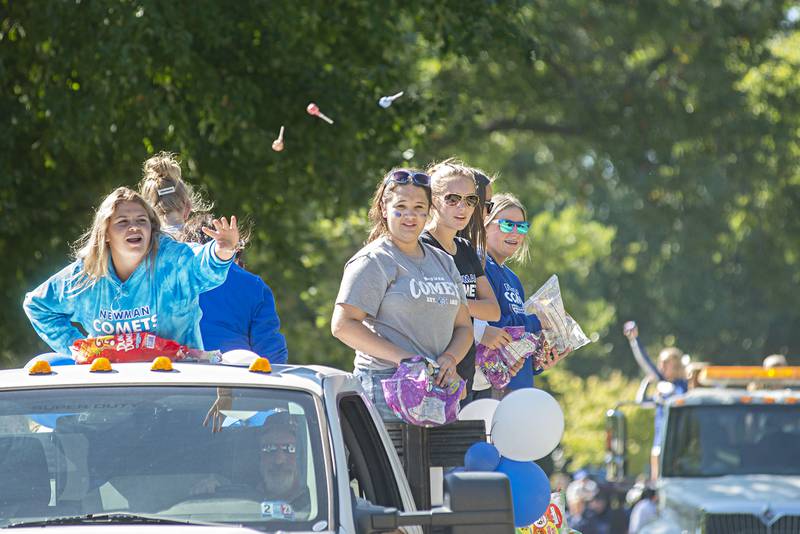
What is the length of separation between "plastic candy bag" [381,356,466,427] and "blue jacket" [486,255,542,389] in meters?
1.14

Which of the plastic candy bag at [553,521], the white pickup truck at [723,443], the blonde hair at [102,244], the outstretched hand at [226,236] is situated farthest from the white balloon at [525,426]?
the white pickup truck at [723,443]

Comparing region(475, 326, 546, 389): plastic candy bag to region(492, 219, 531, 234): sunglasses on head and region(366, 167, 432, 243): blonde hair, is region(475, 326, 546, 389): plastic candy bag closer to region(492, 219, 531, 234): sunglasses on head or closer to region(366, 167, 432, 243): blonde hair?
region(492, 219, 531, 234): sunglasses on head

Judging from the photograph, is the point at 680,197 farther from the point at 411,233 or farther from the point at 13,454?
the point at 13,454

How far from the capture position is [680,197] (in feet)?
80.8

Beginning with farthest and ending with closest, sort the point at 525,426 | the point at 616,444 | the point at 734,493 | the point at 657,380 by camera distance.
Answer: the point at 657,380 < the point at 616,444 < the point at 734,493 < the point at 525,426

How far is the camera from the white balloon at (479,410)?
627cm

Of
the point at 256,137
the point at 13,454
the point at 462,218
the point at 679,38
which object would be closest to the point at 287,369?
the point at 13,454

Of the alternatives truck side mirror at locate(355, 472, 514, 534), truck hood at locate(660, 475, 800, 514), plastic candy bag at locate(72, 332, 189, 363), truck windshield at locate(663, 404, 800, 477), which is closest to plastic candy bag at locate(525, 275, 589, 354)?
plastic candy bag at locate(72, 332, 189, 363)

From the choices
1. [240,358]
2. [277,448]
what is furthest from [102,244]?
[277,448]

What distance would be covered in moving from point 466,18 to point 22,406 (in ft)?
29.0

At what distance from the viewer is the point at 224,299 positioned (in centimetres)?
640

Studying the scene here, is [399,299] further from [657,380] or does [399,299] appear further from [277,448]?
[657,380]

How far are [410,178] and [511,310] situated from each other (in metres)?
1.16

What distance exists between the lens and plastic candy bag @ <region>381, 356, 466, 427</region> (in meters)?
5.62
